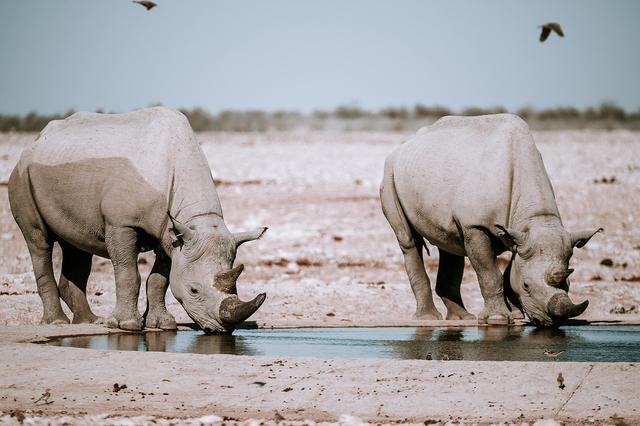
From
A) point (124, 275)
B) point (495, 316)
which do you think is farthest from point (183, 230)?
point (495, 316)

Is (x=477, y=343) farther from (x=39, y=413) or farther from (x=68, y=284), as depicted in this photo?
(x=68, y=284)

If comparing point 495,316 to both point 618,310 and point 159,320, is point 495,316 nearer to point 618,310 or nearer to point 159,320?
point 618,310

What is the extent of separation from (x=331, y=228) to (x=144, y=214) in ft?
36.5

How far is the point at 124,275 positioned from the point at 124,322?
554 millimetres

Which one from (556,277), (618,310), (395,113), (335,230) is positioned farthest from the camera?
(395,113)

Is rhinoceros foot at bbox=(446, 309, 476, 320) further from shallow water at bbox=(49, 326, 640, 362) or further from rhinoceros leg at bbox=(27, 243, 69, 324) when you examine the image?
rhinoceros leg at bbox=(27, 243, 69, 324)

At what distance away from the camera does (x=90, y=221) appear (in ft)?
45.9

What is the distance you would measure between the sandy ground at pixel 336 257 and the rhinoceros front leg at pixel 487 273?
125 cm

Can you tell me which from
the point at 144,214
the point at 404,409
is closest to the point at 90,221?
the point at 144,214

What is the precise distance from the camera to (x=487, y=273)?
14586mm

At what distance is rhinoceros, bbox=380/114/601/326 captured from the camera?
13.9m

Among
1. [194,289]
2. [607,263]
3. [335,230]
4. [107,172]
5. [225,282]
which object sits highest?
[107,172]

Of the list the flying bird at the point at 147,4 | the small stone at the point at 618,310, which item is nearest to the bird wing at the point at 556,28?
the small stone at the point at 618,310

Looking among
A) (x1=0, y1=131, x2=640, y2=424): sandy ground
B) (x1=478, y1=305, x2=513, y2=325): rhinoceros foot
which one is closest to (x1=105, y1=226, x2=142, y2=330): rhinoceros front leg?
(x1=0, y1=131, x2=640, y2=424): sandy ground
